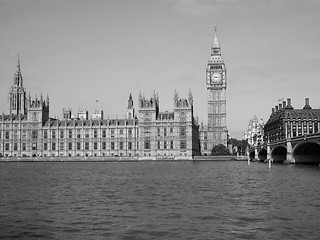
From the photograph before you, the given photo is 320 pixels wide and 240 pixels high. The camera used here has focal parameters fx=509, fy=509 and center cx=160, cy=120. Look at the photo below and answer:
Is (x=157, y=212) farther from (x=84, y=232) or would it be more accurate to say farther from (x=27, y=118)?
(x=27, y=118)

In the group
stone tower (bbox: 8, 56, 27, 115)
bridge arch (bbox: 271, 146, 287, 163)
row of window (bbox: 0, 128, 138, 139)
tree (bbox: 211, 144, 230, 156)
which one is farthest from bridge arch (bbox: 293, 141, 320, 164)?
stone tower (bbox: 8, 56, 27, 115)

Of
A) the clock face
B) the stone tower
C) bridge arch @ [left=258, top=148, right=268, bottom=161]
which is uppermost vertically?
the clock face

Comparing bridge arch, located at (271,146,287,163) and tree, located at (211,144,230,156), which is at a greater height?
tree, located at (211,144,230,156)

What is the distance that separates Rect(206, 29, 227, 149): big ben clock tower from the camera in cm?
17750

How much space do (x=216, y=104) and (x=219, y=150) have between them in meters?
20.8

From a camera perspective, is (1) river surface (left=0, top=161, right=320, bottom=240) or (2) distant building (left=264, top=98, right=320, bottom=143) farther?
(2) distant building (left=264, top=98, right=320, bottom=143)

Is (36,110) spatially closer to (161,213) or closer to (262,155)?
(262,155)

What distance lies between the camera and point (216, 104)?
178875mm

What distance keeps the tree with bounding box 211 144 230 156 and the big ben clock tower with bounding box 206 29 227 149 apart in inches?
348

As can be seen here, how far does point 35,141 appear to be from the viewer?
537ft

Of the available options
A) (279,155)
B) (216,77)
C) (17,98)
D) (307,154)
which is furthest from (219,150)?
(17,98)

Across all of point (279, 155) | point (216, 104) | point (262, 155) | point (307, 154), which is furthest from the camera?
point (216, 104)

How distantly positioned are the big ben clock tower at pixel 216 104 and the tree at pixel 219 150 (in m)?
8.83

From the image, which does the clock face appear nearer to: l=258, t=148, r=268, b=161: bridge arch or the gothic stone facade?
the gothic stone facade
